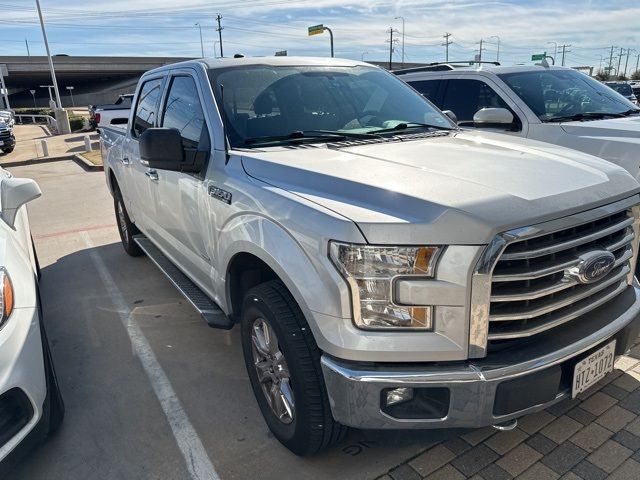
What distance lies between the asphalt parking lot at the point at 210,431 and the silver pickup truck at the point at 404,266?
259mm

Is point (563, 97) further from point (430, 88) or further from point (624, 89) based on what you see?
point (624, 89)

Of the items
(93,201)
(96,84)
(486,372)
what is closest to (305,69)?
(486,372)

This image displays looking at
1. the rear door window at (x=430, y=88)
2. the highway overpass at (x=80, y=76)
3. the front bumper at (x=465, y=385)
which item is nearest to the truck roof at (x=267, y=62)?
the front bumper at (x=465, y=385)

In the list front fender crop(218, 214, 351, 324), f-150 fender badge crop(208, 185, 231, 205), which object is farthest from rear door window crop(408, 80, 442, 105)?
front fender crop(218, 214, 351, 324)

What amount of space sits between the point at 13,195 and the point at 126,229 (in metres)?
2.54

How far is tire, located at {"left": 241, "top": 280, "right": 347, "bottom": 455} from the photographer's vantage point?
227cm

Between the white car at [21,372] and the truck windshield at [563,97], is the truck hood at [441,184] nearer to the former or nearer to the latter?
the white car at [21,372]

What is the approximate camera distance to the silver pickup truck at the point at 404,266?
1.97 meters

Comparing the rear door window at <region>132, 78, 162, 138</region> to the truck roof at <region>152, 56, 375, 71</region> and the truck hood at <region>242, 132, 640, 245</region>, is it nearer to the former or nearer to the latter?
the truck roof at <region>152, 56, 375, 71</region>

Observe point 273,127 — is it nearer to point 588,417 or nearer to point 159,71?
point 159,71

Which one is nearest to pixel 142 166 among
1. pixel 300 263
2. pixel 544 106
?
pixel 300 263

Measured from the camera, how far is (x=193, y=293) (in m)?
3.67

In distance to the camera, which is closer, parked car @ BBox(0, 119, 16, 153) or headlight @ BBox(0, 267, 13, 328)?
headlight @ BBox(0, 267, 13, 328)

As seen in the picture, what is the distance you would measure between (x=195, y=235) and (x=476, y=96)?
3.82 m
